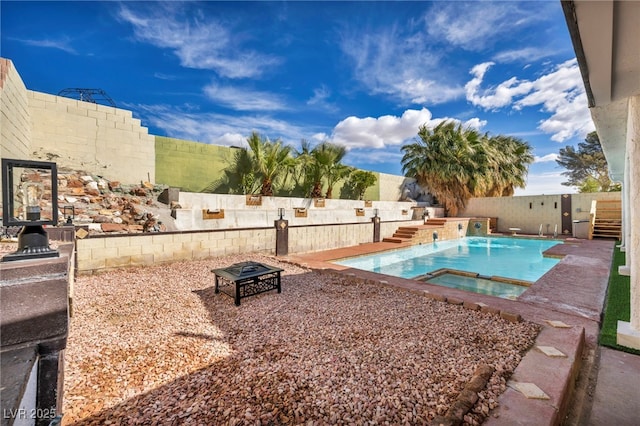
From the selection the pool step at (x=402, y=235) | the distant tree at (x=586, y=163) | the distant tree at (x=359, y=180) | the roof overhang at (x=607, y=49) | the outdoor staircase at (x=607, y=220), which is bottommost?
the pool step at (x=402, y=235)

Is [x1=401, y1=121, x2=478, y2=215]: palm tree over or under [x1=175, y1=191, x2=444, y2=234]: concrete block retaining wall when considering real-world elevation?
over

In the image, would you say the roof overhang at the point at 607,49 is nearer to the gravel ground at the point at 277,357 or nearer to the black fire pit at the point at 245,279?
the gravel ground at the point at 277,357

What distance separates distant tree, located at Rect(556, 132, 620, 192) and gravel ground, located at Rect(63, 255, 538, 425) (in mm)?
31037

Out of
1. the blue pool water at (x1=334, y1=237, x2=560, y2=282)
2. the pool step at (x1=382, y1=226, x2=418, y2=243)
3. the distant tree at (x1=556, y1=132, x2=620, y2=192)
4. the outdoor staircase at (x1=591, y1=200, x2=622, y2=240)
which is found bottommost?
the blue pool water at (x1=334, y1=237, x2=560, y2=282)

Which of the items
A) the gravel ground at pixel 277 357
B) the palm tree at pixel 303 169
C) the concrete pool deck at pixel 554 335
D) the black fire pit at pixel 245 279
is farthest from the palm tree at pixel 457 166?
the black fire pit at pixel 245 279

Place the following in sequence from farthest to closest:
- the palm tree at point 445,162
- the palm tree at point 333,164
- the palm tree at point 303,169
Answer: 1. the palm tree at point 445,162
2. the palm tree at point 333,164
3. the palm tree at point 303,169

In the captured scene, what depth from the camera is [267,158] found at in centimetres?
1111

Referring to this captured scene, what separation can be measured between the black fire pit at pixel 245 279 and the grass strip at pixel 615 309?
14.5 ft

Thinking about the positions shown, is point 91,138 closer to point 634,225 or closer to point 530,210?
point 634,225

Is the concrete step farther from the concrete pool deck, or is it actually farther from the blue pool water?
the concrete pool deck

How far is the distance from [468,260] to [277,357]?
30.8ft

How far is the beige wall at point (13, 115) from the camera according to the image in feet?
18.6

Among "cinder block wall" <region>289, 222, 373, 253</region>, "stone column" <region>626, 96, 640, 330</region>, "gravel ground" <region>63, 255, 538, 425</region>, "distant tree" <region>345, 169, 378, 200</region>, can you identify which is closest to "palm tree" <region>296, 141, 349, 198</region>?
"distant tree" <region>345, 169, 378, 200</region>

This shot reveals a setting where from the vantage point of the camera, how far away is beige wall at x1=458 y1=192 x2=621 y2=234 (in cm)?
1448
